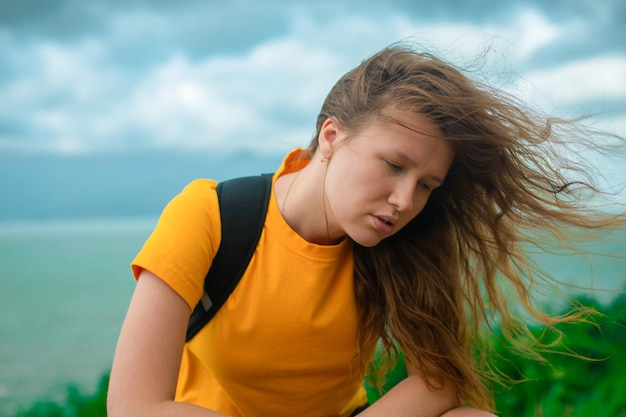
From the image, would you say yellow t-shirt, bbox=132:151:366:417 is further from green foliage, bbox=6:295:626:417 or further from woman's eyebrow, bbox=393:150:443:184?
green foliage, bbox=6:295:626:417

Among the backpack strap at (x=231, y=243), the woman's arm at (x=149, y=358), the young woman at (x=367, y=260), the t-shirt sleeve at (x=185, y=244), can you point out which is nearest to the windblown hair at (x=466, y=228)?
the young woman at (x=367, y=260)

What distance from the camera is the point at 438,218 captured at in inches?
90.6

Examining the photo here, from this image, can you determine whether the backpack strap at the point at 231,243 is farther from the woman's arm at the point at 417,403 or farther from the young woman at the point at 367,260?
the woman's arm at the point at 417,403

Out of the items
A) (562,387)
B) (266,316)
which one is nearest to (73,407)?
(266,316)

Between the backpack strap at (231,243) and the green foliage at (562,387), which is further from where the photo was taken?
the green foliage at (562,387)

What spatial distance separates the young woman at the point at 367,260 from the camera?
5.96 feet

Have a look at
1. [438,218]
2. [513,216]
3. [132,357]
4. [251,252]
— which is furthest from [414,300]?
[132,357]

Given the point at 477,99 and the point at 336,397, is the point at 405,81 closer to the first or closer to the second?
the point at 477,99

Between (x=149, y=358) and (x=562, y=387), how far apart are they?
7.96ft

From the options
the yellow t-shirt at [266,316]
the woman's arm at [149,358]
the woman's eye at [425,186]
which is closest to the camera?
the woman's arm at [149,358]

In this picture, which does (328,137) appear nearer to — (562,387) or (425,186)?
(425,186)

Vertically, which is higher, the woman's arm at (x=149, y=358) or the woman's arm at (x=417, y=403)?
the woman's arm at (x=149, y=358)

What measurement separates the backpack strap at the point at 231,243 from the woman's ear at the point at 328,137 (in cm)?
21

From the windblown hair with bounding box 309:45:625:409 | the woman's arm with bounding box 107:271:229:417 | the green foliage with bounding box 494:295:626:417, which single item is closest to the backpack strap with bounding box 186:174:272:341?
the woman's arm with bounding box 107:271:229:417
